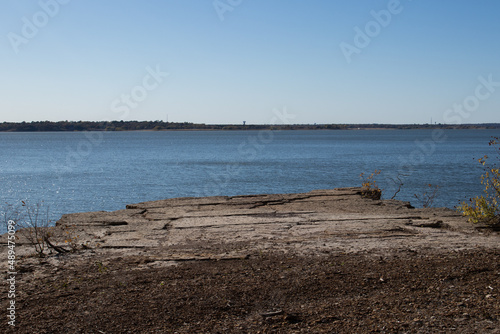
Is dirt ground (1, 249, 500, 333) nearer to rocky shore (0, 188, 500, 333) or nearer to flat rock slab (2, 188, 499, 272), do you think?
rocky shore (0, 188, 500, 333)

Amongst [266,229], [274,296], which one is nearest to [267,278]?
[274,296]

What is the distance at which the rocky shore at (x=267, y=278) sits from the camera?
445cm

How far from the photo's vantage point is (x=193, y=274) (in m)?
5.76

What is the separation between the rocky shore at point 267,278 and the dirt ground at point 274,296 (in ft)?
0.04

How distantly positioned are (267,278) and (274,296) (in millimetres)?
512

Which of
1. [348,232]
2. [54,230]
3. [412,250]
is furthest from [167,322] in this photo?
[54,230]

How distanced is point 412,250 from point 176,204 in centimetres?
640

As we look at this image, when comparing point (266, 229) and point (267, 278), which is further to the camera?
point (266, 229)

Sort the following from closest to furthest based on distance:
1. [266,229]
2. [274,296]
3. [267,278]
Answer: [274,296] → [267,278] → [266,229]

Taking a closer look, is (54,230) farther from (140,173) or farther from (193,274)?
(140,173)

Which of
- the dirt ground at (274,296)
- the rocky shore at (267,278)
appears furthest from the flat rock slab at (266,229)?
the dirt ground at (274,296)

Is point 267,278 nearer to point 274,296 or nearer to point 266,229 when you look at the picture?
point 274,296

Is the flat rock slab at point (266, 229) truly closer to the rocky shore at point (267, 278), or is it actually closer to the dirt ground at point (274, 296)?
the rocky shore at point (267, 278)

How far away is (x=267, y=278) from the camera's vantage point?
554cm
